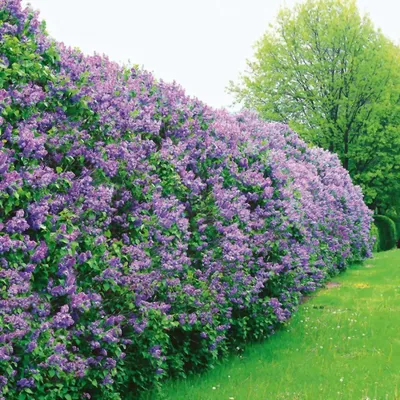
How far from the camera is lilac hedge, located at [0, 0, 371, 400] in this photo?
440 cm

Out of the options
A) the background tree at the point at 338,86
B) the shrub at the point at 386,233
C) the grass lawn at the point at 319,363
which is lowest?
the grass lawn at the point at 319,363

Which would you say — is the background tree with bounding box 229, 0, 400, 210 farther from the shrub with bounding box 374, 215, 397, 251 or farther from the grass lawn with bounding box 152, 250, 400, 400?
the grass lawn with bounding box 152, 250, 400, 400

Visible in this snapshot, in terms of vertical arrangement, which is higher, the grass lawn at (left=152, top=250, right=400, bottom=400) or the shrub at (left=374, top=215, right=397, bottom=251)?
the shrub at (left=374, top=215, right=397, bottom=251)

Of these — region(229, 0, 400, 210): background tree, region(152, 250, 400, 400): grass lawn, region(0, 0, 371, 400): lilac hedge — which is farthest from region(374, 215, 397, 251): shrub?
region(0, 0, 371, 400): lilac hedge

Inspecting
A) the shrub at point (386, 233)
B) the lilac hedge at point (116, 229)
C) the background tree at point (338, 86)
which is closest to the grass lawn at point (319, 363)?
the lilac hedge at point (116, 229)

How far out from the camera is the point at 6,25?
15.2 feet

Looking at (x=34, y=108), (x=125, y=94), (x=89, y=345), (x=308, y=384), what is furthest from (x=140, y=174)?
(x=308, y=384)

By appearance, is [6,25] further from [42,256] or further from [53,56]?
[42,256]

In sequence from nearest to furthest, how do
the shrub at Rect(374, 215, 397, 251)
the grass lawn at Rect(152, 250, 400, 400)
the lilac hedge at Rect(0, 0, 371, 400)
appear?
the lilac hedge at Rect(0, 0, 371, 400) → the grass lawn at Rect(152, 250, 400, 400) → the shrub at Rect(374, 215, 397, 251)

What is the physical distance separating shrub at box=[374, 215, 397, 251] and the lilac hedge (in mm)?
27683

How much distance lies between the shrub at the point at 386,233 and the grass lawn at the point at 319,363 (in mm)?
24375

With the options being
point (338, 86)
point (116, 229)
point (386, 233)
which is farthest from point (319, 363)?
point (386, 233)

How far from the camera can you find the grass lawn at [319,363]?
20.0 ft

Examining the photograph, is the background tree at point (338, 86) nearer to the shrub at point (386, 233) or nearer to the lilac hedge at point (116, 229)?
the shrub at point (386, 233)
